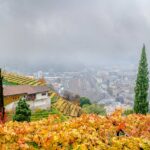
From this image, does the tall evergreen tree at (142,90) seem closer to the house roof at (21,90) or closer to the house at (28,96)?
the house at (28,96)

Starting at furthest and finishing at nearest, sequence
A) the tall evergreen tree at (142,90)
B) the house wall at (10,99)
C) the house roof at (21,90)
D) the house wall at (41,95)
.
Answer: the house wall at (41,95)
the house roof at (21,90)
the house wall at (10,99)
the tall evergreen tree at (142,90)

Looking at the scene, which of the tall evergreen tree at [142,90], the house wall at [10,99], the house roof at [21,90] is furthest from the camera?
the house roof at [21,90]

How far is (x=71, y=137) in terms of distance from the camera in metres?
14.3

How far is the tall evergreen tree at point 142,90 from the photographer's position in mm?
57562

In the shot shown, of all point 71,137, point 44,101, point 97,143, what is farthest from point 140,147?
point 44,101

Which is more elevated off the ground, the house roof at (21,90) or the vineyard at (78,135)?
the house roof at (21,90)

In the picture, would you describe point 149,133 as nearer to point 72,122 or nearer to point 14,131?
point 72,122

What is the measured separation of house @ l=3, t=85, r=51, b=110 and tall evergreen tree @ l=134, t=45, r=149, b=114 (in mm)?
16777

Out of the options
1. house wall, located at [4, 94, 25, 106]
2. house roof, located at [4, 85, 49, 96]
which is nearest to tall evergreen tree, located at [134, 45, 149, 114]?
house roof, located at [4, 85, 49, 96]

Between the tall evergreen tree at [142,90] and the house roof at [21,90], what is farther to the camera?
the house roof at [21,90]

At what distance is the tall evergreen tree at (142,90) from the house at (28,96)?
16.8 m

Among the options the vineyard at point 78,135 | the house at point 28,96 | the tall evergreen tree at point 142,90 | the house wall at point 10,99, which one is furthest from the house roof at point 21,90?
the vineyard at point 78,135

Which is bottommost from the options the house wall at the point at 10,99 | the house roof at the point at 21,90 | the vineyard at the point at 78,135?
the house wall at the point at 10,99

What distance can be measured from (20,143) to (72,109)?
61.3 m
